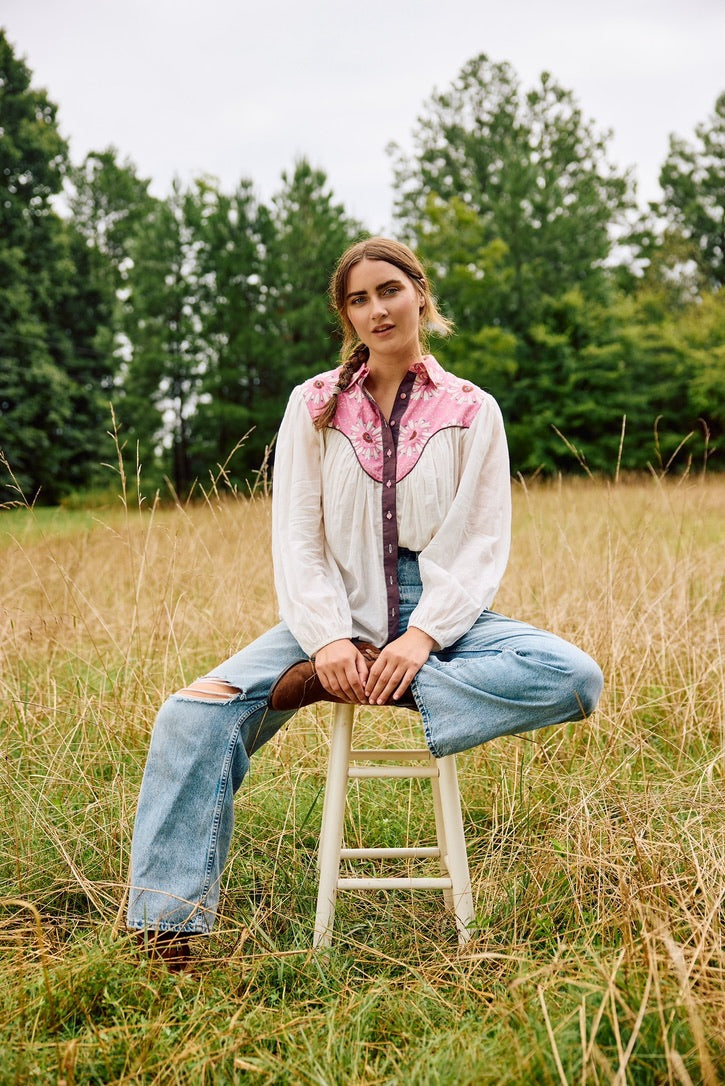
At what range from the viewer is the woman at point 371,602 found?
180cm

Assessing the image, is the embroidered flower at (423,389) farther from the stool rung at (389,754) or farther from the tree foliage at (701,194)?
the tree foliage at (701,194)

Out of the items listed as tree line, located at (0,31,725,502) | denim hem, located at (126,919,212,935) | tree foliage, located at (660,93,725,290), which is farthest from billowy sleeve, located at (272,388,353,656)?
tree foliage, located at (660,93,725,290)

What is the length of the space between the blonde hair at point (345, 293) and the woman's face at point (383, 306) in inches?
0.7

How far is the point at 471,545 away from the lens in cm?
208

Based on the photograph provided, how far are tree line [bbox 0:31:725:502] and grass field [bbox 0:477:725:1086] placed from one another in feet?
46.7

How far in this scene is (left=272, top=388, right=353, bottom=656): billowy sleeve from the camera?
196 cm

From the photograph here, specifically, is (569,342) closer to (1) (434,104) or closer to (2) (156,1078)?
(1) (434,104)

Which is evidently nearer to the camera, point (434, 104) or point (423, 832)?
point (423, 832)

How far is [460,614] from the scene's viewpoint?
6.42ft

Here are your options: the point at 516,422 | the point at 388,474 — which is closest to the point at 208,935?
the point at 388,474

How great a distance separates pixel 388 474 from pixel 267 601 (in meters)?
1.94

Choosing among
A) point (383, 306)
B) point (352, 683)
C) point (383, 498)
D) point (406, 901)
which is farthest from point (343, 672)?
point (383, 306)

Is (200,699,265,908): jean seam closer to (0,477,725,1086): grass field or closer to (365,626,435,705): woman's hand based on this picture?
(0,477,725,1086): grass field

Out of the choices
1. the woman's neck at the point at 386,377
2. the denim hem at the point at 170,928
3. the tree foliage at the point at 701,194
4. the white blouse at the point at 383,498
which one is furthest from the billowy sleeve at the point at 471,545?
the tree foliage at the point at 701,194
